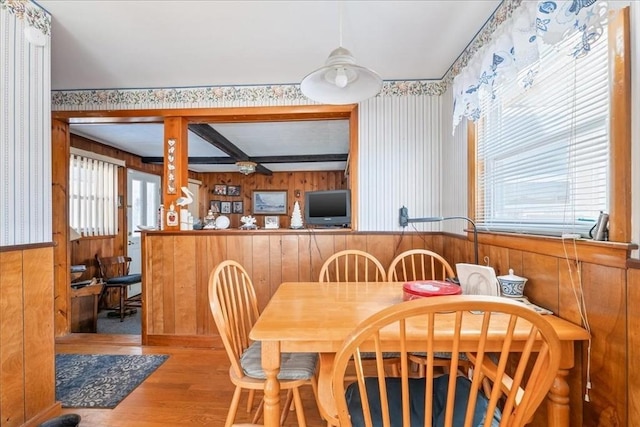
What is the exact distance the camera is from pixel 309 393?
6.27ft

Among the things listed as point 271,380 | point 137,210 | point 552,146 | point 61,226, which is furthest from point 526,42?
point 137,210

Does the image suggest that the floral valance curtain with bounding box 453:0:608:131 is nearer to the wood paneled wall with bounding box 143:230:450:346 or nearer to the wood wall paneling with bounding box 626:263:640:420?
the wood wall paneling with bounding box 626:263:640:420

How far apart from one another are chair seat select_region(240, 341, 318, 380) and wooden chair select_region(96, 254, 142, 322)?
3082 mm

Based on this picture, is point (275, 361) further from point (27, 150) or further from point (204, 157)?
point (204, 157)

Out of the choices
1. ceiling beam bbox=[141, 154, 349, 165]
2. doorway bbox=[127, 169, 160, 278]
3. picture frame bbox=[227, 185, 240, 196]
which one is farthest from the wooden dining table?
picture frame bbox=[227, 185, 240, 196]

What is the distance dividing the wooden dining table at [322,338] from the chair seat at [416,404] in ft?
0.49

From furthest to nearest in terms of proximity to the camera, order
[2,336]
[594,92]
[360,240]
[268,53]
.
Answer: [360,240], [268,53], [2,336], [594,92]

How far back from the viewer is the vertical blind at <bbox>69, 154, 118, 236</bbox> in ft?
12.3

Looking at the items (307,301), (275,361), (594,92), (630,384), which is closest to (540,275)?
(630,384)

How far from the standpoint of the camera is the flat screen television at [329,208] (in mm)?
2812

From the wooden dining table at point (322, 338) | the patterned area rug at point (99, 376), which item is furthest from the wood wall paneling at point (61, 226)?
the wooden dining table at point (322, 338)

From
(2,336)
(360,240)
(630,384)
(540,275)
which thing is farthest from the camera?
(360,240)

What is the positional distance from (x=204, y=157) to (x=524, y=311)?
5313mm

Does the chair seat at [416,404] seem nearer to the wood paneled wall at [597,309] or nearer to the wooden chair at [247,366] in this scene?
the wooden chair at [247,366]
